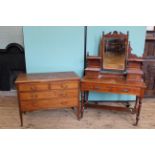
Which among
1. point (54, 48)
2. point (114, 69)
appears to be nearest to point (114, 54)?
point (114, 69)

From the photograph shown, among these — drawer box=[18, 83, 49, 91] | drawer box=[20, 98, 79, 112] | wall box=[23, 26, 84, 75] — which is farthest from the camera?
wall box=[23, 26, 84, 75]

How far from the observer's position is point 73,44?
3.03 metres

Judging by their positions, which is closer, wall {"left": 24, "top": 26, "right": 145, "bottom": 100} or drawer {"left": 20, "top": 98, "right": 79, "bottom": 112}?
drawer {"left": 20, "top": 98, "right": 79, "bottom": 112}

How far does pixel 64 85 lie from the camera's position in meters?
2.63

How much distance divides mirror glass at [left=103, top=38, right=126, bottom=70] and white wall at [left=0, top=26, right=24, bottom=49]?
1913 millimetres

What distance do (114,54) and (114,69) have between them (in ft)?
0.80

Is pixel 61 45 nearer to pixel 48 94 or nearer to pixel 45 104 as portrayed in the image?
pixel 48 94

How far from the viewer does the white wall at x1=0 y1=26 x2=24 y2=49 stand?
3736mm

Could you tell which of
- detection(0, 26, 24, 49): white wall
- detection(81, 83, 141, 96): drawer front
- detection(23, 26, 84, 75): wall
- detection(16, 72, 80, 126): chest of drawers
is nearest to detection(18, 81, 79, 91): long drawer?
detection(16, 72, 80, 126): chest of drawers

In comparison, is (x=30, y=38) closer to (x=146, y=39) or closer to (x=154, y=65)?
(x=146, y=39)

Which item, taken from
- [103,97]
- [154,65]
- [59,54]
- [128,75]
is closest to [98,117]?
[103,97]

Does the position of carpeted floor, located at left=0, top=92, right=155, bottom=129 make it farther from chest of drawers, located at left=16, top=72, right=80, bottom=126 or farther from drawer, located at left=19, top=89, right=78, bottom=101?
drawer, located at left=19, top=89, right=78, bottom=101

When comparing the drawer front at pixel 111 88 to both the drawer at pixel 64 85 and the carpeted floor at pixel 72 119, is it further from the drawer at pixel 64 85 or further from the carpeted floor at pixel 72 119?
the carpeted floor at pixel 72 119
